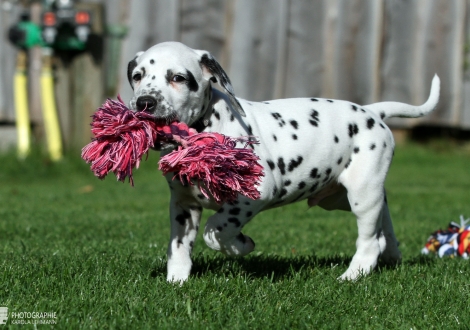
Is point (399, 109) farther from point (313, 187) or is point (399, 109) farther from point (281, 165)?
point (281, 165)

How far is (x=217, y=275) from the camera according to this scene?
441 cm

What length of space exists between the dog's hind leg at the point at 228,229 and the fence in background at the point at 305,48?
6625 millimetres

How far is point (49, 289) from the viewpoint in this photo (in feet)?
12.7

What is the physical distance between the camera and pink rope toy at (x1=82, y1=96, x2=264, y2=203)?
3.79 m

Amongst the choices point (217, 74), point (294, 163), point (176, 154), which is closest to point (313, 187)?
point (294, 163)

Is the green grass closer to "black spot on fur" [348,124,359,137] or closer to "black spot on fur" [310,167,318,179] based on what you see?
"black spot on fur" [310,167,318,179]

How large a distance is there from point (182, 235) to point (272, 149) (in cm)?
75

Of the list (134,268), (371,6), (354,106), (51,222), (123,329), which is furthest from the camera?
(371,6)

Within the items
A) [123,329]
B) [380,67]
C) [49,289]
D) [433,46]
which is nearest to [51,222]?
[49,289]

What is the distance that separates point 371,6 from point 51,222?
642 centimetres

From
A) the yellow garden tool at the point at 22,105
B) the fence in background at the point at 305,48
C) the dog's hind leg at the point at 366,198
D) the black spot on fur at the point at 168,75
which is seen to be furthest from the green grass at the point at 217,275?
the fence in background at the point at 305,48

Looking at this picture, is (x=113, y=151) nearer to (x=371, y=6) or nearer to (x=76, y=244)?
(x=76, y=244)

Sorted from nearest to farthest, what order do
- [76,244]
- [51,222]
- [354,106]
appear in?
[354,106], [76,244], [51,222]

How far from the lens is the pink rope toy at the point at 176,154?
3787 mm
